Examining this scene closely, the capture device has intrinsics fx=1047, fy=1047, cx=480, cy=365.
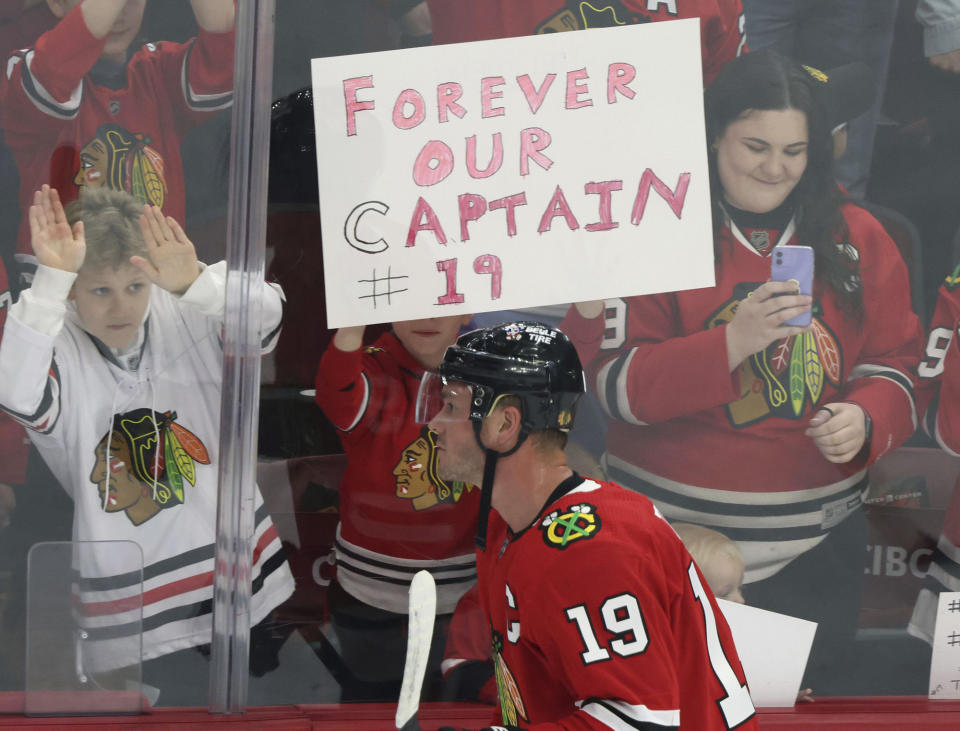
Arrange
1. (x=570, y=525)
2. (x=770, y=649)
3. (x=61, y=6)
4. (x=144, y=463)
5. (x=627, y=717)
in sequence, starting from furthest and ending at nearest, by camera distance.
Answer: (x=770, y=649) → (x=144, y=463) → (x=61, y=6) → (x=570, y=525) → (x=627, y=717)

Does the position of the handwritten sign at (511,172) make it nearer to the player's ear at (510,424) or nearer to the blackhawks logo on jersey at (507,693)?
the player's ear at (510,424)

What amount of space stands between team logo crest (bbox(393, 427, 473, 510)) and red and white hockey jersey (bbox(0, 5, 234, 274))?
75cm

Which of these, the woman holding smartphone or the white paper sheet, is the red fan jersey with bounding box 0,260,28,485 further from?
the white paper sheet

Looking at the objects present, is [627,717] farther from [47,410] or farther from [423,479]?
[47,410]

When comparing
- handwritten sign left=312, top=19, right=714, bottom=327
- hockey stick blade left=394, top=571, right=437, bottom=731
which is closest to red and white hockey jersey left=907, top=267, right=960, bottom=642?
handwritten sign left=312, top=19, right=714, bottom=327

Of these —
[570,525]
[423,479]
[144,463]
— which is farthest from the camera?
[423,479]

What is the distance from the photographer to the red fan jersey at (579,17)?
7.79 ft

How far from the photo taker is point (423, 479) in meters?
2.46

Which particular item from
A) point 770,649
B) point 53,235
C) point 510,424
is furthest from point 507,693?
point 53,235

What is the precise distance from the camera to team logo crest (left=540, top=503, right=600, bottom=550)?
1.71 metres

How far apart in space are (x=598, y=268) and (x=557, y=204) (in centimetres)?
18

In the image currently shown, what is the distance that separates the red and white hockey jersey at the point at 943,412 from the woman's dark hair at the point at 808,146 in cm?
23

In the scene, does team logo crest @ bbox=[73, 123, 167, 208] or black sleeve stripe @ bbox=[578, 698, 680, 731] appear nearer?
black sleeve stripe @ bbox=[578, 698, 680, 731]

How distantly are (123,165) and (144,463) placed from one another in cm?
65
